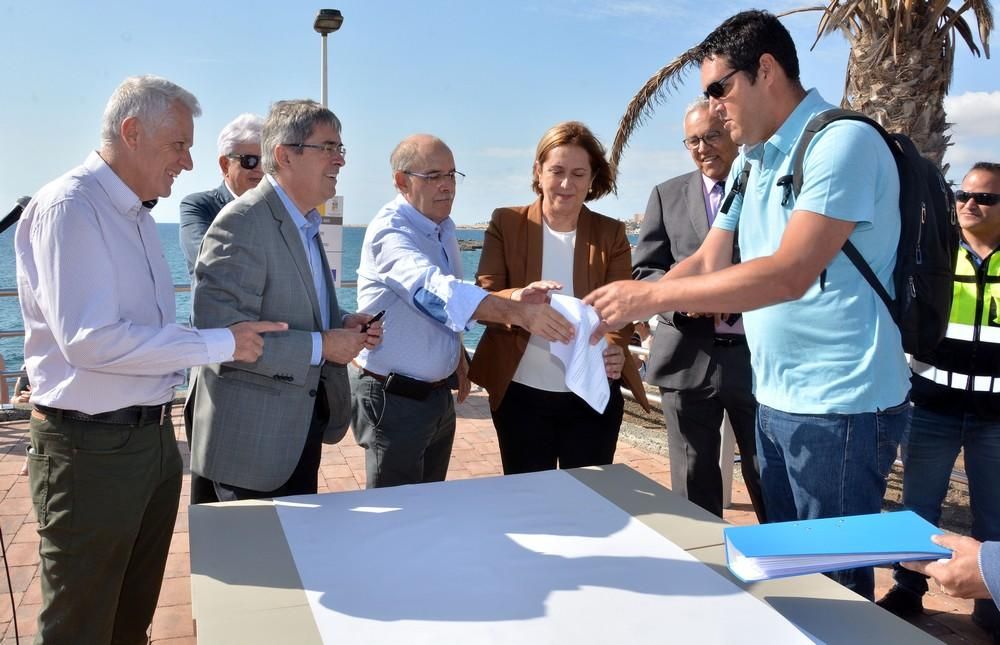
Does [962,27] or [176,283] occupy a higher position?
[962,27]

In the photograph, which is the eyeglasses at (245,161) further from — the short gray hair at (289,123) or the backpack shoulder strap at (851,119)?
the backpack shoulder strap at (851,119)

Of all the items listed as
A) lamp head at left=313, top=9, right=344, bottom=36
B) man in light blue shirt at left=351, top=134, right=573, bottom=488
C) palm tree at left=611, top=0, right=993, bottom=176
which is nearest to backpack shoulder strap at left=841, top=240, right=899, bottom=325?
man in light blue shirt at left=351, top=134, right=573, bottom=488

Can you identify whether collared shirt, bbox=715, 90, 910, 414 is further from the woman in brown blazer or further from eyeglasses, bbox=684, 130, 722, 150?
eyeglasses, bbox=684, 130, 722, 150

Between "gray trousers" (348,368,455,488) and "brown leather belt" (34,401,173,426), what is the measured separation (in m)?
0.75

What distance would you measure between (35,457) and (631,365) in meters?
1.97

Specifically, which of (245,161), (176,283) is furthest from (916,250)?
(176,283)

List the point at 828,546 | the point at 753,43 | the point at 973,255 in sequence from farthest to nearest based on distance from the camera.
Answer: the point at 973,255 < the point at 753,43 < the point at 828,546

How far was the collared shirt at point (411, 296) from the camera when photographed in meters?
2.57

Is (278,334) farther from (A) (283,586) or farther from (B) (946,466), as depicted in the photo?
(B) (946,466)

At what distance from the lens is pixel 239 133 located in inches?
124

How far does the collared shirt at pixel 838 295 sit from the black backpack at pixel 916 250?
2 cm

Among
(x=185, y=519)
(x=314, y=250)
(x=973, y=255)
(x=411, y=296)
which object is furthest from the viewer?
(x=185, y=519)

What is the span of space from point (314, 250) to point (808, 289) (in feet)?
4.90

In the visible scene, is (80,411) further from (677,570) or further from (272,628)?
(677,570)
